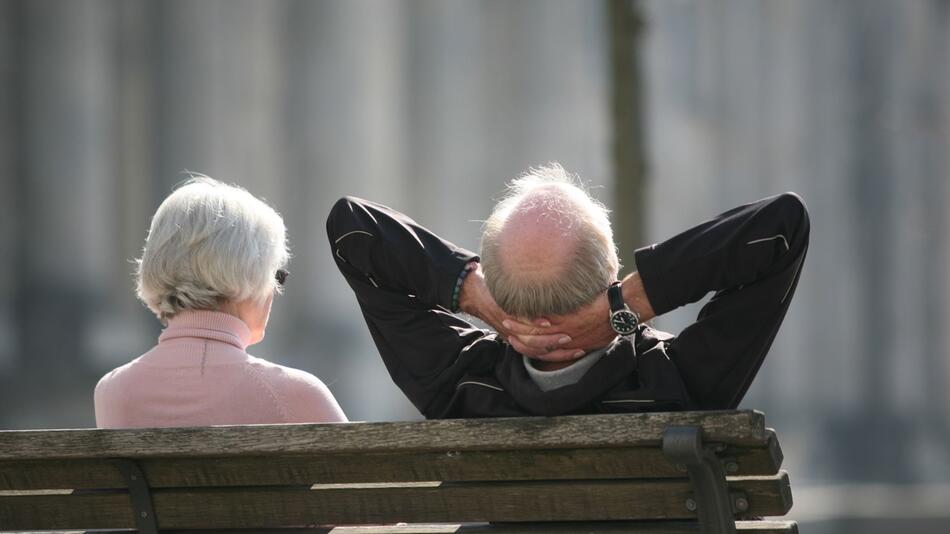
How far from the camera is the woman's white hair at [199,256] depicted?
293 cm

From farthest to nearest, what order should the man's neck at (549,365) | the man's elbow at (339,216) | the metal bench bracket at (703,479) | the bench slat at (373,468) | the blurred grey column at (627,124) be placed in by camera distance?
the blurred grey column at (627,124), the man's elbow at (339,216), the man's neck at (549,365), the bench slat at (373,468), the metal bench bracket at (703,479)

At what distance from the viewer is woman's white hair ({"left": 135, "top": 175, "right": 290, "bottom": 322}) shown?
293 cm

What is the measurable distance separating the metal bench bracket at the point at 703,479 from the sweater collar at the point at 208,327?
1.11 metres

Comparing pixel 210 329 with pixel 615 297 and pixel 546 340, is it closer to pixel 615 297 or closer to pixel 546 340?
pixel 546 340

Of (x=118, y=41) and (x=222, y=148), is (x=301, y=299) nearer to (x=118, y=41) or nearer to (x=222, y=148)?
(x=222, y=148)

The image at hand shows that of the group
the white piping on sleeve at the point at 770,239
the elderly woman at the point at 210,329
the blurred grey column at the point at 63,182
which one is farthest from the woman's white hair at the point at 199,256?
the blurred grey column at the point at 63,182

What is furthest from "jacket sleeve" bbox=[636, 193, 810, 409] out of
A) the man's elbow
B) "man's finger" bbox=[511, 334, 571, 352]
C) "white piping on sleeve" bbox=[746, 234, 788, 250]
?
the man's elbow

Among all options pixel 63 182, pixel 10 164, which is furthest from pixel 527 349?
pixel 10 164

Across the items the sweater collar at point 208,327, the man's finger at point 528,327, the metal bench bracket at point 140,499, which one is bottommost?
the metal bench bracket at point 140,499

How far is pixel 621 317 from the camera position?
2.43 m

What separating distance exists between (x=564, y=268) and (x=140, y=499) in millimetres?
821

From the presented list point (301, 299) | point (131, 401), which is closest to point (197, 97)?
point (301, 299)

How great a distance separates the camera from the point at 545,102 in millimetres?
7320

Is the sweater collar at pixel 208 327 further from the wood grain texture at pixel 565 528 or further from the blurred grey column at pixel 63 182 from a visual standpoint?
the blurred grey column at pixel 63 182
